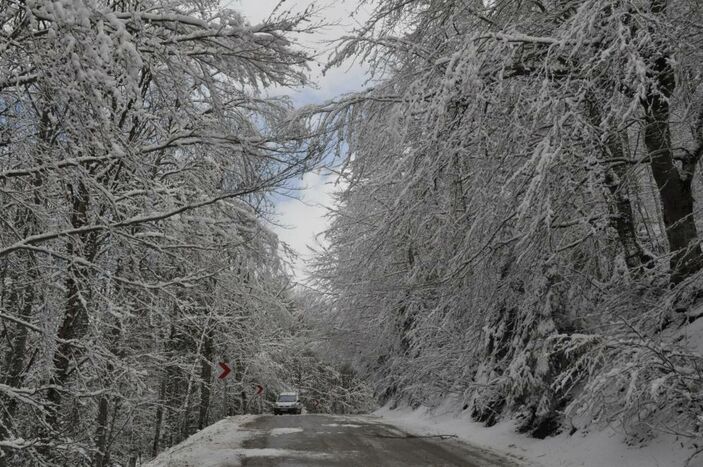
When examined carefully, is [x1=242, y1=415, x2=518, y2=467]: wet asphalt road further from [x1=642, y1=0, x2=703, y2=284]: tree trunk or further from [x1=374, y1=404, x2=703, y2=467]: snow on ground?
[x1=642, y1=0, x2=703, y2=284]: tree trunk

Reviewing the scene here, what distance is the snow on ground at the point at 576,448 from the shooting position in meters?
6.87

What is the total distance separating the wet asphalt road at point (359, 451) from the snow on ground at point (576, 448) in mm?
671

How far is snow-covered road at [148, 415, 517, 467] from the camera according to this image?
8.85 m

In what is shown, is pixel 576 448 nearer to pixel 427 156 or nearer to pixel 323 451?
pixel 323 451

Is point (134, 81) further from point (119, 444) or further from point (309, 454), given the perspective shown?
point (119, 444)

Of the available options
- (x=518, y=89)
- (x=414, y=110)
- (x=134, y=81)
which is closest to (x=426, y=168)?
(x=414, y=110)

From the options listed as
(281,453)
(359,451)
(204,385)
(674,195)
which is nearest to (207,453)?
(281,453)

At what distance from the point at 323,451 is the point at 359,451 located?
703 mm

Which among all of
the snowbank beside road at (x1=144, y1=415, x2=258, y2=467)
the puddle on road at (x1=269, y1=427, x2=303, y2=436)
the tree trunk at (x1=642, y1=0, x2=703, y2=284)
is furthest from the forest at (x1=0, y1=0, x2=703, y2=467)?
the puddle on road at (x1=269, y1=427, x2=303, y2=436)

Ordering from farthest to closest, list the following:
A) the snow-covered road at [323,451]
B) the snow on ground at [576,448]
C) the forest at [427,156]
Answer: the snow-covered road at [323,451] → the snow on ground at [576,448] → the forest at [427,156]

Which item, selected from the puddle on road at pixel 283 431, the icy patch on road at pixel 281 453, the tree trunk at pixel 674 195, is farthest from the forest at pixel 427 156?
the puddle on road at pixel 283 431

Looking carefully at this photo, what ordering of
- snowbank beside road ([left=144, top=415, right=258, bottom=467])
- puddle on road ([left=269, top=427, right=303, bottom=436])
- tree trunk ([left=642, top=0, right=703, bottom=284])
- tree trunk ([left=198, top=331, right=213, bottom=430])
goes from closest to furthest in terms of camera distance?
tree trunk ([left=642, top=0, right=703, bottom=284]) → snowbank beside road ([left=144, top=415, right=258, bottom=467]) → puddle on road ([left=269, top=427, right=303, bottom=436]) → tree trunk ([left=198, top=331, right=213, bottom=430])

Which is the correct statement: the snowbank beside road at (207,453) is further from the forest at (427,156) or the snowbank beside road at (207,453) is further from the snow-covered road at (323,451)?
the forest at (427,156)

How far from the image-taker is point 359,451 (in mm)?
10414
